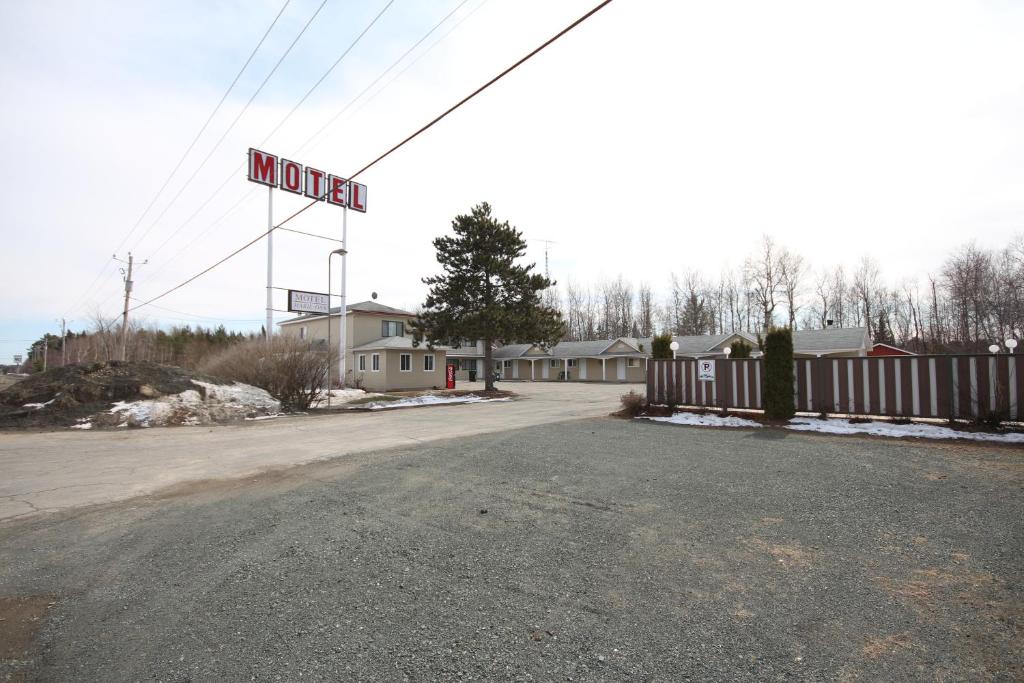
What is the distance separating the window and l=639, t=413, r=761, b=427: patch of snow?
2500 centimetres

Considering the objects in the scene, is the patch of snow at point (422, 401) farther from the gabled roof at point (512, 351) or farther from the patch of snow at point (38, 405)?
the gabled roof at point (512, 351)

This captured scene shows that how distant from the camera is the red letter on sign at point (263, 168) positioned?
27750 mm

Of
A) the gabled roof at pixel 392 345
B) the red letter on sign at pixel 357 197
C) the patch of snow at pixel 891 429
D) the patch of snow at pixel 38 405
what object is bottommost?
the patch of snow at pixel 891 429

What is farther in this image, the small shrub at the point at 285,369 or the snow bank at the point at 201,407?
the small shrub at the point at 285,369

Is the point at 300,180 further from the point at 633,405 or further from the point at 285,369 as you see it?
the point at 633,405

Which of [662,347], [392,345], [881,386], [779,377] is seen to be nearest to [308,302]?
[392,345]

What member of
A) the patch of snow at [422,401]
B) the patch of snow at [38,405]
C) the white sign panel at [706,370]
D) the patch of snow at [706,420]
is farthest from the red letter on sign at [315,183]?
the patch of snow at [706,420]

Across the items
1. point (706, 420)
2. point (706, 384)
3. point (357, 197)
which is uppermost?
point (357, 197)

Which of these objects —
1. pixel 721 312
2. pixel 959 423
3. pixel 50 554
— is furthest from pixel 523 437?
pixel 721 312

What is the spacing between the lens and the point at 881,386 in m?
10.9

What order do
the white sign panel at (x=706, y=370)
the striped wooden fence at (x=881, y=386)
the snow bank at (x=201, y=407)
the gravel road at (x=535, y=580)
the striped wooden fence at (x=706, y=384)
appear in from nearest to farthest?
the gravel road at (x=535, y=580) → the striped wooden fence at (x=881, y=386) → the striped wooden fence at (x=706, y=384) → the white sign panel at (x=706, y=370) → the snow bank at (x=201, y=407)

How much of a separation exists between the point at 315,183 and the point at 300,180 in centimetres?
120

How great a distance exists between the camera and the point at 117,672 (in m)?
2.51

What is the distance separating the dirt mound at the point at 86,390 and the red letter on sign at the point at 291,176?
51.1 ft
